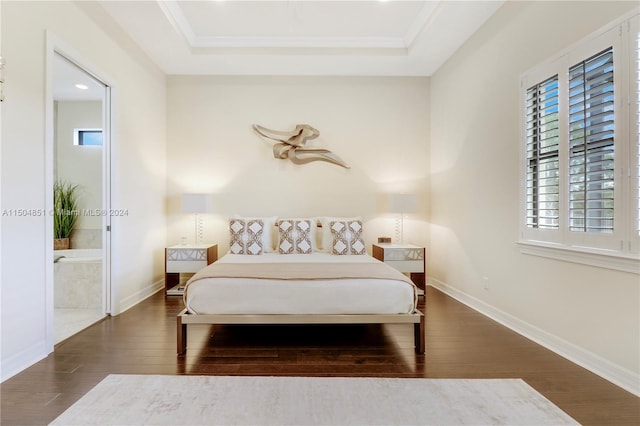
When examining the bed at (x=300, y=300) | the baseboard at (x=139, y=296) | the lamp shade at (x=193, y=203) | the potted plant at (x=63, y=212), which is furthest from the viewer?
the potted plant at (x=63, y=212)

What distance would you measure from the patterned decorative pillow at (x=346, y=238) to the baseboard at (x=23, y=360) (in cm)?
297

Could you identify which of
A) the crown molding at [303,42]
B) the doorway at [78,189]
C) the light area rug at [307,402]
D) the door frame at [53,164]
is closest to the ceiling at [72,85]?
the doorway at [78,189]

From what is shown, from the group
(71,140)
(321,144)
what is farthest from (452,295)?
(71,140)

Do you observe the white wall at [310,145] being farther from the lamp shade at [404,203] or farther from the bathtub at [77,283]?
the bathtub at [77,283]

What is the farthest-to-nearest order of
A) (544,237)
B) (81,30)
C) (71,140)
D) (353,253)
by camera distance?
1. (71,140)
2. (353,253)
3. (81,30)
4. (544,237)

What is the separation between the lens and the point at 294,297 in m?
2.70

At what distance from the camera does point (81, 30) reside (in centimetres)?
300

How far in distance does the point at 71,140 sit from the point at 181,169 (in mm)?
1727

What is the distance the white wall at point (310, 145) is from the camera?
488 centimetres

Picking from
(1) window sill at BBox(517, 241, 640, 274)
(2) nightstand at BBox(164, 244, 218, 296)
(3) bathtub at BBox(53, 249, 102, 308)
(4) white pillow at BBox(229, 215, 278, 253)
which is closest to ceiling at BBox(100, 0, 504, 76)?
(4) white pillow at BBox(229, 215, 278, 253)

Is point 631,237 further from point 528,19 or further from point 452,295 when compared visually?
point 452,295

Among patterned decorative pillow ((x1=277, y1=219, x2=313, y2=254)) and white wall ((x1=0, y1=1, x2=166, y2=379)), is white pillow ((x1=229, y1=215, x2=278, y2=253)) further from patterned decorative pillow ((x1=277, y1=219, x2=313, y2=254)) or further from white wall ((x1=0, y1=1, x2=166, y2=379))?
white wall ((x1=0, y1=1, x2=166, y2=379))

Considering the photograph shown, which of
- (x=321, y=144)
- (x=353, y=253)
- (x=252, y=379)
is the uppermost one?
(x=321, y=144)

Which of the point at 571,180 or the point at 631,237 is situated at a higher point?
the point at 571,180
